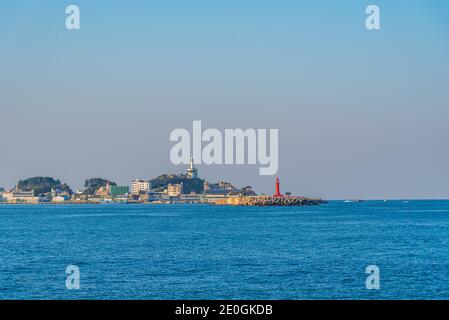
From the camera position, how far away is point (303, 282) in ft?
116

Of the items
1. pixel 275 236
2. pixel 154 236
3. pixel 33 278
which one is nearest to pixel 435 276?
pixel 33 278

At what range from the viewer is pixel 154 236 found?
233 ft

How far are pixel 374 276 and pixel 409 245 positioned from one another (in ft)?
86.9

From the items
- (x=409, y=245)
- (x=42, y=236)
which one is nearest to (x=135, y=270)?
(x=409, y=245)

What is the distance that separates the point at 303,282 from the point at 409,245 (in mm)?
26384

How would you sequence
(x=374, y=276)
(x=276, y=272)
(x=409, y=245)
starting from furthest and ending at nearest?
(x=409, y=245) < (x=276, y=272) < (x=374, y=276)
